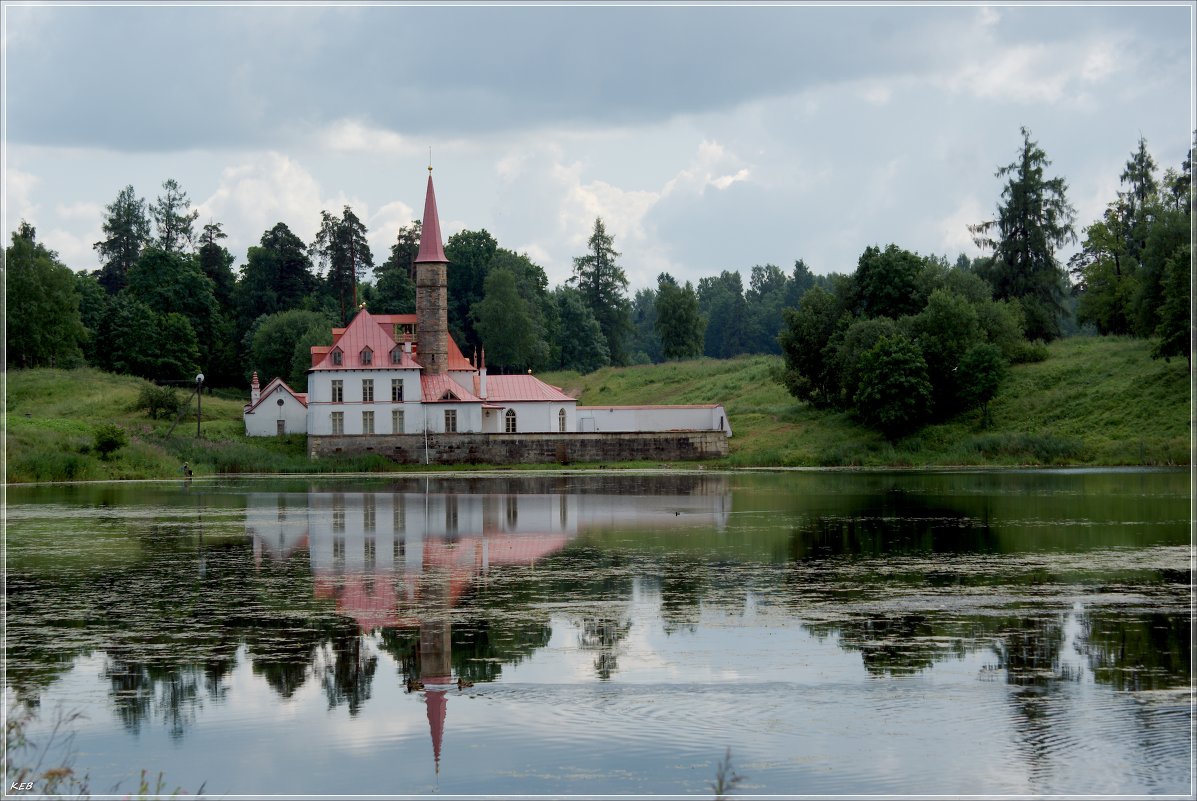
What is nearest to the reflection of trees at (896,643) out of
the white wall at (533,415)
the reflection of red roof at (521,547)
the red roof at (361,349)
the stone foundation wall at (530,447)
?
the reflection of red roof at (521,547)

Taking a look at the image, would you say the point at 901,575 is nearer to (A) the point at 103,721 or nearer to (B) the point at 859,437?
(A) the point at 103,721

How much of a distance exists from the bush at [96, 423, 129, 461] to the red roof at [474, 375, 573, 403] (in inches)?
922

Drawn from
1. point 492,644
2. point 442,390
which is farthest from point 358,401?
point 492,644

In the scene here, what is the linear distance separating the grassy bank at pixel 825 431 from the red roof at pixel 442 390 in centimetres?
539

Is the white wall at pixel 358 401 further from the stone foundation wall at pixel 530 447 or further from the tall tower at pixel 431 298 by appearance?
the tall tower at pixel 431 298

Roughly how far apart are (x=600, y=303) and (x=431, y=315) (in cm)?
6409

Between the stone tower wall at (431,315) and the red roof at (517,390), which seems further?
the red roof at (517,390)

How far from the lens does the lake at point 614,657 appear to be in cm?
1221

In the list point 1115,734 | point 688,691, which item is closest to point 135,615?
point 688,691

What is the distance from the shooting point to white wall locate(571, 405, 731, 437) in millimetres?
80062

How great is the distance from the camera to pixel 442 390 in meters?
76.4

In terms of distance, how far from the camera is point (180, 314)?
109m

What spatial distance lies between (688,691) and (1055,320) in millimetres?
82386

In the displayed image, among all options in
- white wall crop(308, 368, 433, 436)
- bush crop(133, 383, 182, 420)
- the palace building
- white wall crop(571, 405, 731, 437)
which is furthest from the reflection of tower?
white wall crop(571, 405, 731, 437)
